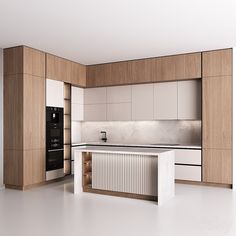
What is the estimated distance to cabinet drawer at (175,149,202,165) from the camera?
5.91 m

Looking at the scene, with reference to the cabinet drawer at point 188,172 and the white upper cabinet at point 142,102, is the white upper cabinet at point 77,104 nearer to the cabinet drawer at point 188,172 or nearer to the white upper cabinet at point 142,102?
the white upper cabinet at point 142,102

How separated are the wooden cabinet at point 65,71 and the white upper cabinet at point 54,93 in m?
0.11

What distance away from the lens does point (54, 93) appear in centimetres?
624

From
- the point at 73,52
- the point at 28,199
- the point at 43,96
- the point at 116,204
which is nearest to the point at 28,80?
the point at 43,96

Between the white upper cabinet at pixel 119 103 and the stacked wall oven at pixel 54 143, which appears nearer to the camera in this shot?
the stacked wall oven at pixel 54 143

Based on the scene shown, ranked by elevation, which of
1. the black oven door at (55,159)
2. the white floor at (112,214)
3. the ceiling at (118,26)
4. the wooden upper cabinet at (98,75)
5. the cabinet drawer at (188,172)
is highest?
the ceiling at (118,26)

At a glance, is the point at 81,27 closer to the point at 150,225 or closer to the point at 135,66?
the point at 135,66

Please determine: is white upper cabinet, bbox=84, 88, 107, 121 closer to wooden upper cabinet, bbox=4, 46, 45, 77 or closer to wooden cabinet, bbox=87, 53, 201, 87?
wooden cabinet, bbox=87, 53, 201, 87

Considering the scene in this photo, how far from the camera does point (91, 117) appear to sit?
24.6ft


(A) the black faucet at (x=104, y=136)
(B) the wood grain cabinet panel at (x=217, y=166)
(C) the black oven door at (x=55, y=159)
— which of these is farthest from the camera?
(A) the black faucet at (x=104, y=136)

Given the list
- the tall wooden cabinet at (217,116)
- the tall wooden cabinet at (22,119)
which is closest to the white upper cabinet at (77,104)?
the tall wooden cabinet at (22,119)

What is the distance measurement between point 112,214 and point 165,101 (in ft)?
10.7

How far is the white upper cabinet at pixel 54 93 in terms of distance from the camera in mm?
6055

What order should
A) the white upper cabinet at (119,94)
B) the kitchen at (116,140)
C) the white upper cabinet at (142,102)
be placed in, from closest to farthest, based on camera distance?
the kitchen at (116,140) → the white upper cabinet at (142,102) → the white upper cabinet at (119,94)
